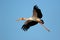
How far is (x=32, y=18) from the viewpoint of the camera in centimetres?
1989

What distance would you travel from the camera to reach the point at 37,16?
19984mm

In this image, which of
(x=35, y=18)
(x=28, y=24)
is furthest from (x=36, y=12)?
(x=28, y=24)

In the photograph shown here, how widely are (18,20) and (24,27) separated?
18.4 inches

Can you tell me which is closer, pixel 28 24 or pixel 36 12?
pixel 36 12

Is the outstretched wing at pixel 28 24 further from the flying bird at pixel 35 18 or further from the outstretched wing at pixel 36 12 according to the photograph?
the outstretched wing at pixel 36 12

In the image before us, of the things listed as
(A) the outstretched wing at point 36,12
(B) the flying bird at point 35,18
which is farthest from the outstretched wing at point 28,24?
(A) the outstretched wing at point 36,12

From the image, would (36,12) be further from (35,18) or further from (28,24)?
(28,24)

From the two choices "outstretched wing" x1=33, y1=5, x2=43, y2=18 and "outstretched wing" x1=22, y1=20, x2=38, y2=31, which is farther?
"outstretched wing" x1=22, y1=20, x2=38, y2=31

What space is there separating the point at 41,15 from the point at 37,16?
245 millimetres

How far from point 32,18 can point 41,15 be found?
469 mm

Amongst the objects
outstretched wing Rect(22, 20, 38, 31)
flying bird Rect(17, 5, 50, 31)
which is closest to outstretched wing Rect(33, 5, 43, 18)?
flying bird Rect(17, 5, 50, 31)

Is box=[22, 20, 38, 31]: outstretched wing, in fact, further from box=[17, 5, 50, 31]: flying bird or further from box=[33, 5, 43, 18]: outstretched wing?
box=[33, 5, 43, 18]: outstretched wing

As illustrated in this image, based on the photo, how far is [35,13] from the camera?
19.9 metres

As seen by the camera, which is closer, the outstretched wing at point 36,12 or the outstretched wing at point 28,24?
the outstretched wing at point 36,12
